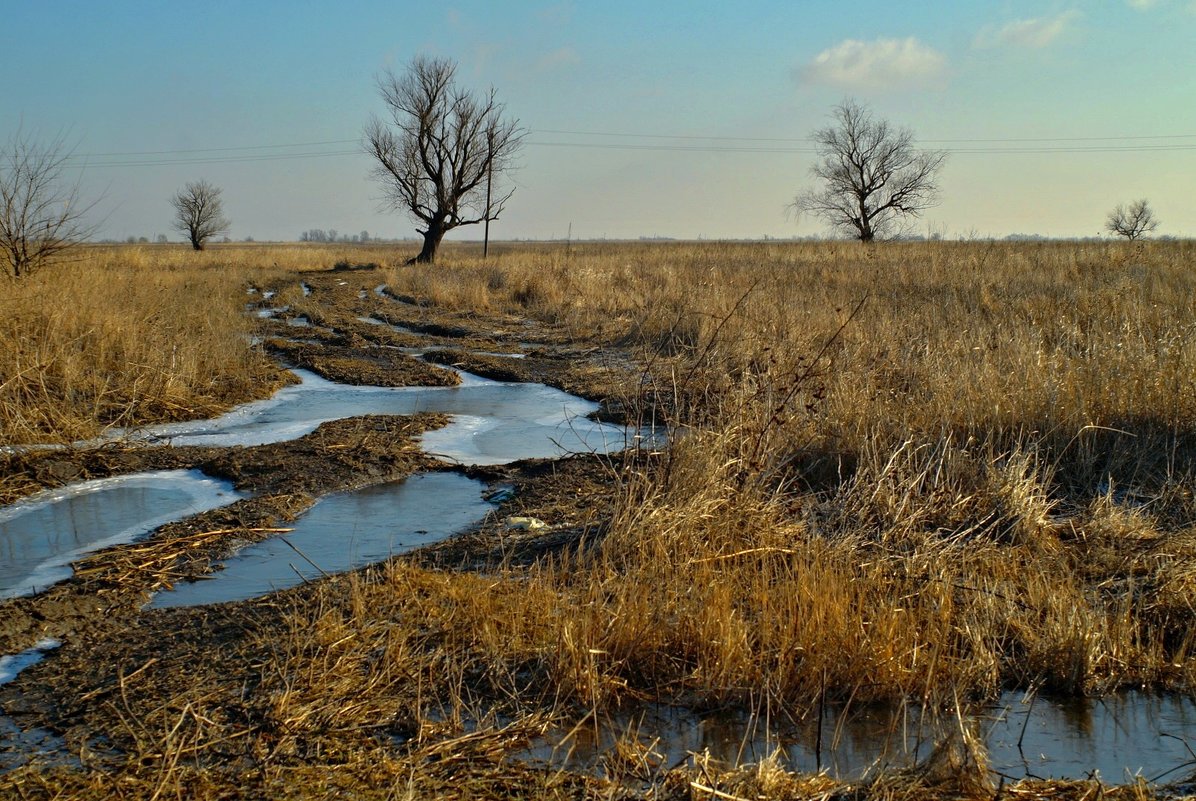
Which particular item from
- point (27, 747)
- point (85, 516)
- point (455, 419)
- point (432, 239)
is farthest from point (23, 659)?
point (432, 239)

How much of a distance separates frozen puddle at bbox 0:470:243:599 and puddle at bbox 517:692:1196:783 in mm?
2840

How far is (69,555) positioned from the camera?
4.62 m

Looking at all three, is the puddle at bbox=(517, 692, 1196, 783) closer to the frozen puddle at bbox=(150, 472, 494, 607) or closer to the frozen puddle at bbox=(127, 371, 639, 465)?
the frozen puddle at bbox=(150, 472, 494, 607)

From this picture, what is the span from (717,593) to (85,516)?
152 inches

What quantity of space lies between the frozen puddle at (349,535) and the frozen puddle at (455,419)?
2.70 feet

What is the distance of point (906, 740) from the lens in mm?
2975

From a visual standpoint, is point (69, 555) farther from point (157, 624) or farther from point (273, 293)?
point (273, 293)

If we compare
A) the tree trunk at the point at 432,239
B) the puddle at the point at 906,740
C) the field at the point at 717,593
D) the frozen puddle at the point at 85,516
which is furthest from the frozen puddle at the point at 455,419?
the tree trunk at the point at 432,239

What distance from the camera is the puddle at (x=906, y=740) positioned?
111 inches

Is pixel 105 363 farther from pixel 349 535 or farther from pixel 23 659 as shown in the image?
pixel 23 659

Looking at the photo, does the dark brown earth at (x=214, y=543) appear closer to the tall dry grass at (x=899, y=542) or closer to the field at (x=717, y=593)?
the field at (x=717, y=593)

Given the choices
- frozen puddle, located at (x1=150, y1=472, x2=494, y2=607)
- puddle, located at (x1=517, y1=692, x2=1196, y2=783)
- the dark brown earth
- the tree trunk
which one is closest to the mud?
the dark brown earth

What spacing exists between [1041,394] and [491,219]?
35837 millimetres

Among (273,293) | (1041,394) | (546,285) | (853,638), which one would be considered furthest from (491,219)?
(853,638)
